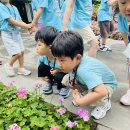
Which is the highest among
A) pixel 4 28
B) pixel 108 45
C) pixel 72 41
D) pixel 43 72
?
pixel 72 41

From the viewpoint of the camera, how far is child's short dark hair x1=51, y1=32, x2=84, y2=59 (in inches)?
84.4

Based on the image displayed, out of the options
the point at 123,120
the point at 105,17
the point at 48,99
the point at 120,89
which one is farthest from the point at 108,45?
the point at 123,120

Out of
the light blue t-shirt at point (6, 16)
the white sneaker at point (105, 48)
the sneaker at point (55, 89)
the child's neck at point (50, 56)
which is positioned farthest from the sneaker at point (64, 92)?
the white sneaker at point (105, 48)

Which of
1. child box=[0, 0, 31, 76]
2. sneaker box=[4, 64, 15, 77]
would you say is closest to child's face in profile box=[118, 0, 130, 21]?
child box=[0, 0, 31, 76]

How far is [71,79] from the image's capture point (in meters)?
2.47

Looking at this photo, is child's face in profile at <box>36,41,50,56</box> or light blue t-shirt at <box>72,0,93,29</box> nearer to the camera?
child's face in profile at <box>36,41,50,56</box>

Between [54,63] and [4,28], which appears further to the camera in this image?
[4,28]

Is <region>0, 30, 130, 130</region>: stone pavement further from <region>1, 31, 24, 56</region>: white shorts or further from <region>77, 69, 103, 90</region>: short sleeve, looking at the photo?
<region>77, 69, 103, 90</region>: short sleeve

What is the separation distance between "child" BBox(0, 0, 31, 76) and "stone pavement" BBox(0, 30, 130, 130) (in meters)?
0.13

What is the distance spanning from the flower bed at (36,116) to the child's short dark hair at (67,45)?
0.52 meters

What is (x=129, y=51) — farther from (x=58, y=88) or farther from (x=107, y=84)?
(x=58, y=88)

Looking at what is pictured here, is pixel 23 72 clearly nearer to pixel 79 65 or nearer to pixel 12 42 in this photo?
pixel 12 42

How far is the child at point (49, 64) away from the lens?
103 inches

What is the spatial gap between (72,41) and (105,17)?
2.29 metres
